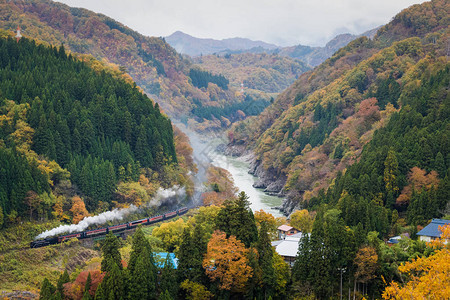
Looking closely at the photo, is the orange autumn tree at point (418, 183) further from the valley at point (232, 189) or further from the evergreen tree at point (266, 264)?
the evergreen tree at point (266, 264)

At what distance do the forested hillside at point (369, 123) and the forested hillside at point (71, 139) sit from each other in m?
22.1

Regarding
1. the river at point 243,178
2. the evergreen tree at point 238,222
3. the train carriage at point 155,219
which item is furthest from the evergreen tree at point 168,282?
the river at point 243,178

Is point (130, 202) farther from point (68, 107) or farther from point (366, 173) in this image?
point (366, 173)

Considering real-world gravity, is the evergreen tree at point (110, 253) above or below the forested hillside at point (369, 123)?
below

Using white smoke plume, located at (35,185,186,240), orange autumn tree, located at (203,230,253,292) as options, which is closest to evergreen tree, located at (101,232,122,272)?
orange autumn tree, located at (203,230,253,292)

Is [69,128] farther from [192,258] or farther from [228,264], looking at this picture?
[228,264]

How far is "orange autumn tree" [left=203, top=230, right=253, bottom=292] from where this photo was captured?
3469 centimetres

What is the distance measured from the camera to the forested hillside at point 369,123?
55125mm

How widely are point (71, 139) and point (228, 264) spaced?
35.1 meters

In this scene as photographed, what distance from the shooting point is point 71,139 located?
2498 inches

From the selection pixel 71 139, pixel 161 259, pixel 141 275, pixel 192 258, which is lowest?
pixel 161 259

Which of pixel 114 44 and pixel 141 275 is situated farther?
pixel 114 44

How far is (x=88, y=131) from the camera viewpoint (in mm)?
65438

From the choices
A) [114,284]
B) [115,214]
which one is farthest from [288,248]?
[115,214]
